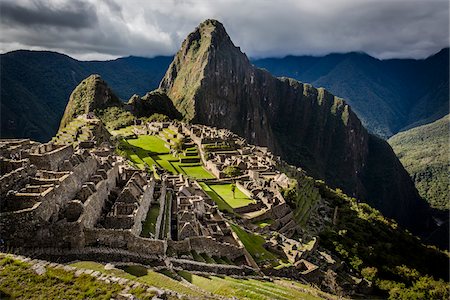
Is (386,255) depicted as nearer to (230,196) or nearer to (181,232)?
(230,196)

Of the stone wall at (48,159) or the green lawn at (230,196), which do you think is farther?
the green lawn at (230,196)

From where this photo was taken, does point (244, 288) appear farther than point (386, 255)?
No

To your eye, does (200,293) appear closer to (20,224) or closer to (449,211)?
(20,224)

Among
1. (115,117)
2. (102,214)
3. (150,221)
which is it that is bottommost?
(150,221)

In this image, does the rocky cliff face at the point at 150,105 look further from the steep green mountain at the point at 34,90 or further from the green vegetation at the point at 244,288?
the green vegetation at the point at 244,288

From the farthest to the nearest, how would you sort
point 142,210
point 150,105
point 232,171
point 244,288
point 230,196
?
point 150,105 → point 232,171 → point 230,196 → point 142,210 → point 244,288

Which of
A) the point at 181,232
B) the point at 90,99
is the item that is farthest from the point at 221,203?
the point at 90,99

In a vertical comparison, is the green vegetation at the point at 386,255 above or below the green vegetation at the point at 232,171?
below

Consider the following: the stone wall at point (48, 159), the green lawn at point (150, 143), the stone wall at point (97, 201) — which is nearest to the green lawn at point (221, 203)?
the stone wall at point (97, 201)
